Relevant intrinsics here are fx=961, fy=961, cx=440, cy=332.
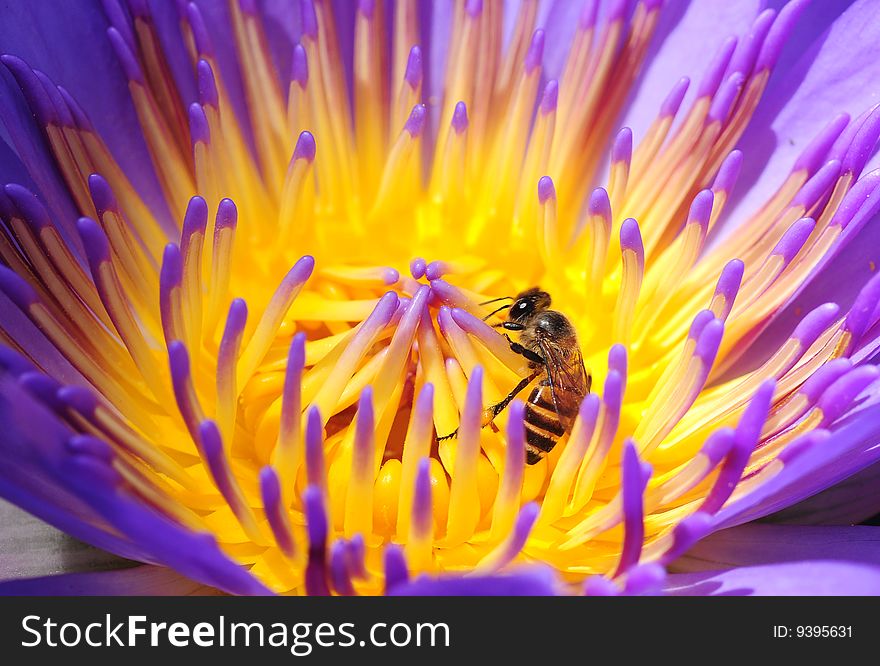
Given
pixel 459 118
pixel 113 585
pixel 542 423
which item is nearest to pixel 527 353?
pixel 542 423

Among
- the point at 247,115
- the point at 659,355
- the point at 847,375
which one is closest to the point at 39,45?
the point at 247,115

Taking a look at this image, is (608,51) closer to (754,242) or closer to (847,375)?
(754,242)

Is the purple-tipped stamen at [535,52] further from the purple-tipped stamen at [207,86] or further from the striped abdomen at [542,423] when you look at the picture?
the striped abdomen at [542,423]

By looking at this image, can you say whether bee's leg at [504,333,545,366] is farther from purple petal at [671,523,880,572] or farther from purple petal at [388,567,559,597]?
purple petal at [388,567,559,597]

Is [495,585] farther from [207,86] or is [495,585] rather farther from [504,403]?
[207,86]

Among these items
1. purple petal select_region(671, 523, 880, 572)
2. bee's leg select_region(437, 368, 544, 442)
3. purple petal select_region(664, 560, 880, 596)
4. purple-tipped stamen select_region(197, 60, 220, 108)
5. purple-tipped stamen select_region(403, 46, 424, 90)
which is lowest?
purple petal select_region(664, 560, 880, 596)

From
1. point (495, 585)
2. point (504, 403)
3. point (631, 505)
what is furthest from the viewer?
point (504, 403)

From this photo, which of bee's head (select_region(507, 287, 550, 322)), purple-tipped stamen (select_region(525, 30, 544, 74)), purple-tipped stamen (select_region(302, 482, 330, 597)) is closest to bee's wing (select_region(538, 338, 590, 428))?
bee's head (select_region(507, 287, 550, 322))
